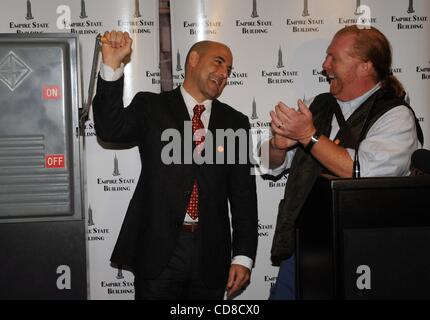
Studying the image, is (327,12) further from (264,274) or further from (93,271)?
(93,271)

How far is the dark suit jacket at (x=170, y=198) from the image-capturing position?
7.00 ft

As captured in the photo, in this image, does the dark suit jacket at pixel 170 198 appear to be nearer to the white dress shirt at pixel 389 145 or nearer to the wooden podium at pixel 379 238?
the white dress shirt at pixel 389 145

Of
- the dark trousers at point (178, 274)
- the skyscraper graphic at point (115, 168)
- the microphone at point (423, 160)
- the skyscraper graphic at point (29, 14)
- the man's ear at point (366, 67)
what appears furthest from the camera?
the skyscraper graphic at point (115, 168)

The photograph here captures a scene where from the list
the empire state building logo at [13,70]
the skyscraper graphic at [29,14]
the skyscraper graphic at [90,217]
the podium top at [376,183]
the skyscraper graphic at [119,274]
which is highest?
the skyscraper graphic at [29,14]

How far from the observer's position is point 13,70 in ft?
6.41

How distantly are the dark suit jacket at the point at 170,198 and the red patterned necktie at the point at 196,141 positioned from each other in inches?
1.0

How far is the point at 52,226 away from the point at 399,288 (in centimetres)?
129

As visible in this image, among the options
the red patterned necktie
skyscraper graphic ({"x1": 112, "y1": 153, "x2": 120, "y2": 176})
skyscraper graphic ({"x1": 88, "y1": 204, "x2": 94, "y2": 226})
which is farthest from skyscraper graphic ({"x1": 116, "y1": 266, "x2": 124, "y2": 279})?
the red patterned necktie

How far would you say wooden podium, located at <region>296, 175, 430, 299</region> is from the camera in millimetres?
1361

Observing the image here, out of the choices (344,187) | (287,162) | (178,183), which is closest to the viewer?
(344,187)

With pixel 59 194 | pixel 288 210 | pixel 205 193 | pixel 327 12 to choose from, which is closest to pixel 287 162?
pixel 288 210

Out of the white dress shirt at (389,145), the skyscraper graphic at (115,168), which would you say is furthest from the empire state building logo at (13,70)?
the white dress shirt at (389,145)

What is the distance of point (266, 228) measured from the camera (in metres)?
2.80

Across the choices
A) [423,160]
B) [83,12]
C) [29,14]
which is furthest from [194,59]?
[423,160]
